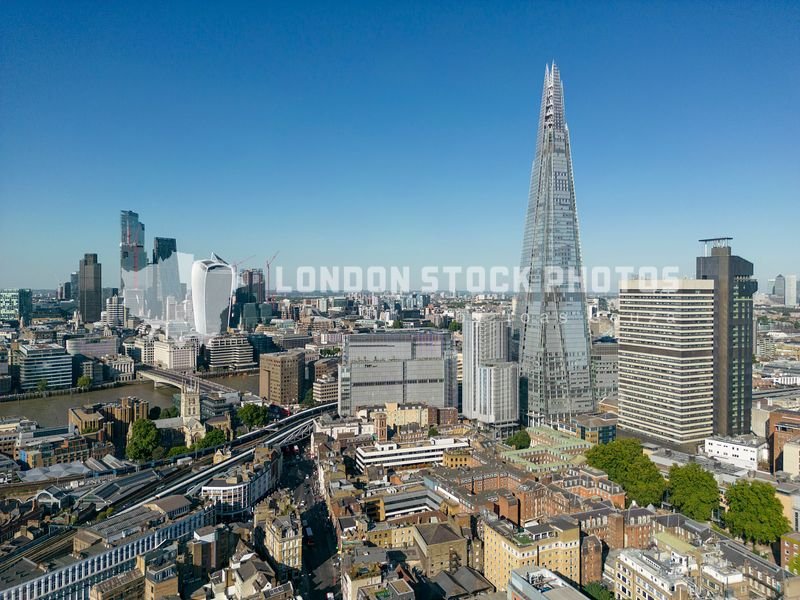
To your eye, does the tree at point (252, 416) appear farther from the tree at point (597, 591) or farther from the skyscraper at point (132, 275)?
the skyscraper at point (132, 275)

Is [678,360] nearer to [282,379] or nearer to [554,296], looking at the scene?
[554,296]

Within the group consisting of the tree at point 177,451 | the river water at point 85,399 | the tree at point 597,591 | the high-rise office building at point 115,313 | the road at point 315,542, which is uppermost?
the high-rise office building at point 115,313

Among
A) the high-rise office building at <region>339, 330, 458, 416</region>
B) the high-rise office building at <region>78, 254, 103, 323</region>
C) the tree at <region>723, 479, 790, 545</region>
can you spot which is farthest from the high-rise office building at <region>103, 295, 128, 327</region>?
the tree at <region>723, 479, 790, 545</region>

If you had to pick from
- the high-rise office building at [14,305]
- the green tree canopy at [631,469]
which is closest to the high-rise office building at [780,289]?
the green tree canopy at [631,469]

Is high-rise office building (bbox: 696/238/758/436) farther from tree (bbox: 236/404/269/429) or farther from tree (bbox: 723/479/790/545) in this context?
tree (bbox: 236/404/269/429)

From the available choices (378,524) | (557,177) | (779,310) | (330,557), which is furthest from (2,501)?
(779,310)
